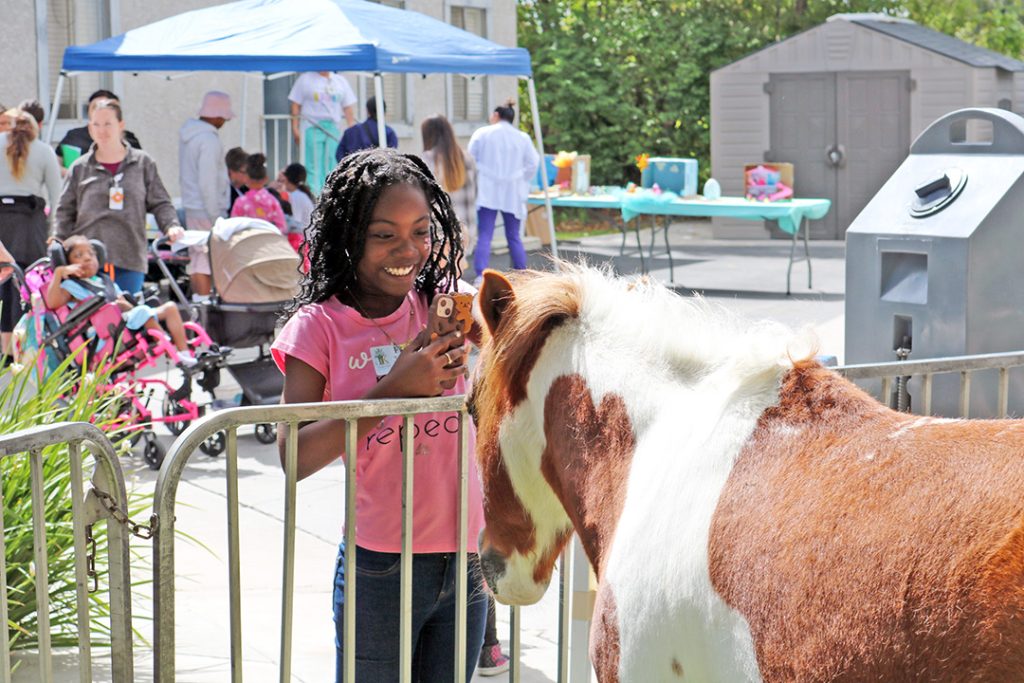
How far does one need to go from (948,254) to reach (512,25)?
1649 centimetres

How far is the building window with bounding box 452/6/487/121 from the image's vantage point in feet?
67.0

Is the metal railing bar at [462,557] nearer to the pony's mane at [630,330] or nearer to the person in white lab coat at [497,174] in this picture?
the pony's mane at [630,330]

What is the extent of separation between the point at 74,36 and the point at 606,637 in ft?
42.9

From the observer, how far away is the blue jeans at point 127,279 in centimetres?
904

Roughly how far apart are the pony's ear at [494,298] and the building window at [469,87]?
18.4m

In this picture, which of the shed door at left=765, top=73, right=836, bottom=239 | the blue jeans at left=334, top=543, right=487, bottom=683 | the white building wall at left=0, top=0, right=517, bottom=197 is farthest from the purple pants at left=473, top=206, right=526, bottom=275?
the blue jeans at left=334, top=543, right=487, bottom=683

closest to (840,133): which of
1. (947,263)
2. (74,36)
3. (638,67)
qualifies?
(638,67)

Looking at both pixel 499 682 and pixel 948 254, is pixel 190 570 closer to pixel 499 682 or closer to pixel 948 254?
pixel 499 682

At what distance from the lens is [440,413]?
114 inches

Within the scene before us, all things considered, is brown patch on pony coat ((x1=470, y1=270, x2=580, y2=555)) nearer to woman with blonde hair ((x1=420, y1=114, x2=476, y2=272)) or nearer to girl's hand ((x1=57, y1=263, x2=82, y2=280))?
girl's hand ((x1=57, y1=263, x2=82, y2=280))

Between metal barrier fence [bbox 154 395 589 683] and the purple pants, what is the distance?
34.4ft

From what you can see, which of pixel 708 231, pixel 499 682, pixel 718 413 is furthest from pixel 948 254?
pixel 708 231

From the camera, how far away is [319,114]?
47.2 ft

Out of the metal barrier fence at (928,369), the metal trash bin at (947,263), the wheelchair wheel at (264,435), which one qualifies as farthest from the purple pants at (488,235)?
the metal barrier fence at (928,369)
